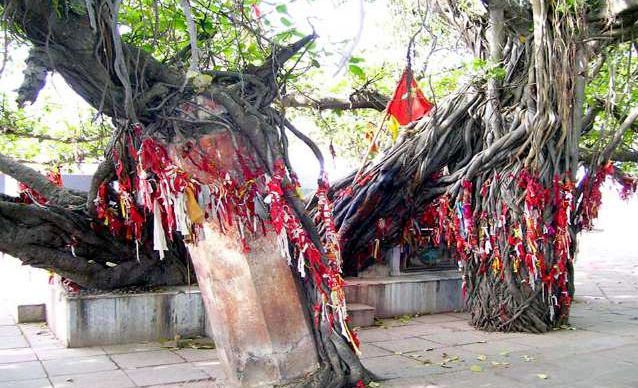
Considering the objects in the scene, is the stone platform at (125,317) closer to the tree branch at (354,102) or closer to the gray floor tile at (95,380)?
the gray floor tile at (95,380)

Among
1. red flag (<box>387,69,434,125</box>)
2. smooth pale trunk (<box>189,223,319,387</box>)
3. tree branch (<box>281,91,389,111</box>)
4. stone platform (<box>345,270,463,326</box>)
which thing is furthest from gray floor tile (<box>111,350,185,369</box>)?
tree branch (<box>281,91,389,111</box>)

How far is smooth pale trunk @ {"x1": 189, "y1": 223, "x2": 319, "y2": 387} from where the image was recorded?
4.48m

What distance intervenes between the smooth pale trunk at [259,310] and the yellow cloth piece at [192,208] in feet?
0.72

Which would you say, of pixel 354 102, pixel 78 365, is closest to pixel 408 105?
pixel 354 102

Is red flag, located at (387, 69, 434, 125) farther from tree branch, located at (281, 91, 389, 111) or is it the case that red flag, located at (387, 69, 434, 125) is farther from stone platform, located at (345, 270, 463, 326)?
stone platform, located at (345, 270, 463, 326)

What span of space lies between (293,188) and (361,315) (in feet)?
10.0

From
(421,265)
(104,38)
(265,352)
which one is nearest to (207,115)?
(104,38)

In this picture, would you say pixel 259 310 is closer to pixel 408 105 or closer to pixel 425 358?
pixel 425 358

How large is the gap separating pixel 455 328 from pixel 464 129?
2.29 m

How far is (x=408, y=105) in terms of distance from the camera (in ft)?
25.4

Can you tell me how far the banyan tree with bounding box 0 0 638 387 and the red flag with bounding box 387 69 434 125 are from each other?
260mm

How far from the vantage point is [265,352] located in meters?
4.51

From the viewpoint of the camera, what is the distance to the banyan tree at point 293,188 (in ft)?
13.8

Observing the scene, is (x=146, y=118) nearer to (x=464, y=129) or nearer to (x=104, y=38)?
(x=104, y=38)
